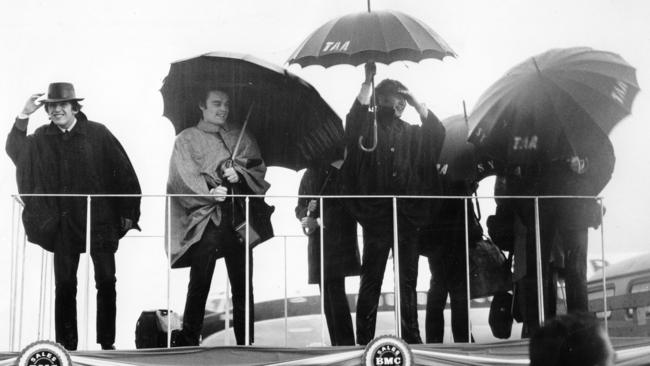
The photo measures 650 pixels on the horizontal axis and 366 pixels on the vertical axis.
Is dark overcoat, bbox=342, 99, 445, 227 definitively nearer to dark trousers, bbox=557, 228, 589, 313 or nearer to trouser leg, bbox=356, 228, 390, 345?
trouser leg, bbox=356, 228, 390, 345

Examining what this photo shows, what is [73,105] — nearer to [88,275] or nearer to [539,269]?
[88,275]

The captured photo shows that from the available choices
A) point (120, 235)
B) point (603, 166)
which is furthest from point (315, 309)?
point (603, 166)

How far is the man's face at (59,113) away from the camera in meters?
8.07

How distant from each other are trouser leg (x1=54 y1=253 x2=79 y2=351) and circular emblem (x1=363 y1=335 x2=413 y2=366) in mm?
2058

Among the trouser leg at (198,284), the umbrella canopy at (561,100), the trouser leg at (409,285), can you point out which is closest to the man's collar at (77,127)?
the trouser leg at (198,284)

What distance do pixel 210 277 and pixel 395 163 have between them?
5.39 feet

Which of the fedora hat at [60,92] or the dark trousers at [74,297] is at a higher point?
the fedora hat at [60,92]

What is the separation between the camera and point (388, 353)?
7645 millimetres

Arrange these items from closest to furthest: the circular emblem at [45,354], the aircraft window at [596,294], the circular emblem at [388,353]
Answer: the circular emblem at [45,354] < the circular emblem at [388,353] < the aircraft window at [596,294]

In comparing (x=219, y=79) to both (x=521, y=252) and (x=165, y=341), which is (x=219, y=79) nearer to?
(x=165, y=341)

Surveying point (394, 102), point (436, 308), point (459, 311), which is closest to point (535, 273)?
point (459, 311)

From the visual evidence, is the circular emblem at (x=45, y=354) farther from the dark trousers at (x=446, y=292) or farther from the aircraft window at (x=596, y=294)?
the aircraft window at (x=596, y=294)

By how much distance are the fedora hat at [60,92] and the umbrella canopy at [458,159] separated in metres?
2.83

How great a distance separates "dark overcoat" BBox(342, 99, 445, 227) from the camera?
829cm
